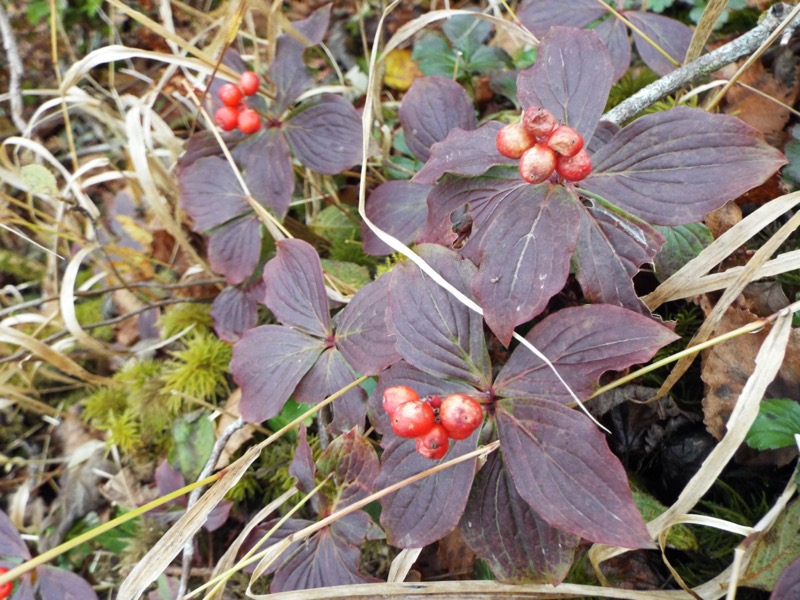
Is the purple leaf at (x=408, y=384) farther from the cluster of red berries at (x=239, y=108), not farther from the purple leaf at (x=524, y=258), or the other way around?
the cluster of red berries at (x=239, y=108)

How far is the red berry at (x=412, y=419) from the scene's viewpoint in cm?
132

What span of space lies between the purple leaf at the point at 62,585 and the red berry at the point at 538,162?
6.64ft

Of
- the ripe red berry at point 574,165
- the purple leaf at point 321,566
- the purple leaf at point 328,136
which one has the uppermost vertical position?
the ripe red berry at point 574,165

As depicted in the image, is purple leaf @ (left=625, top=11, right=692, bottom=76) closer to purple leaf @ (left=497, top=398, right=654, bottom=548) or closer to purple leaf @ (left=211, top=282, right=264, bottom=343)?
purple leaf @ (left=497, top=398, right=654, bottom=548)

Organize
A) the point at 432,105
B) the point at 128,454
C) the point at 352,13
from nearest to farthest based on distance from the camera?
the point at 432,105 → the point at 128,454 → the point at 352,13

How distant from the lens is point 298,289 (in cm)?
210

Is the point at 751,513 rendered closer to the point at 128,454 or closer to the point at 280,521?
the point at 280,521

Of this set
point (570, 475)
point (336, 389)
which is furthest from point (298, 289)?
point (570, 475)

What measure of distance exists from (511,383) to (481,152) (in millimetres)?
644

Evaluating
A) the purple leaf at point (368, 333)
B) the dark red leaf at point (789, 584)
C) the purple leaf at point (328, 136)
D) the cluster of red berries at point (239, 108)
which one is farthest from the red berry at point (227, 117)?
the dark red leaf at point (789, 584)

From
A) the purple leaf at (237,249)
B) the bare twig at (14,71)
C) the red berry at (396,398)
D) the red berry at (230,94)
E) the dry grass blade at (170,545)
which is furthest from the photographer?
the bare twig at (14,71)

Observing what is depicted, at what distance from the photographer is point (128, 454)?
2.78 m

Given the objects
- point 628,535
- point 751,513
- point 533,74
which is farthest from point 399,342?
point 751,513

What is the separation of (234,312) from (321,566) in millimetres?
1229
